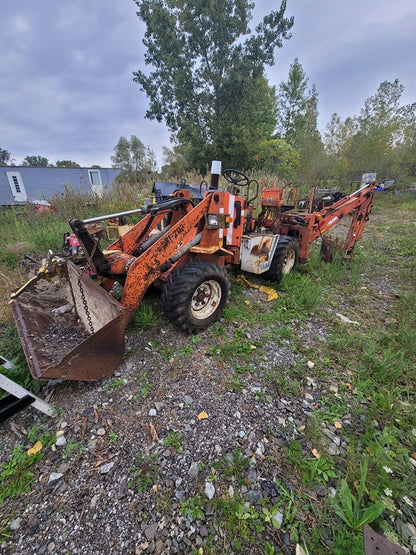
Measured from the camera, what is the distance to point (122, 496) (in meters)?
1.45

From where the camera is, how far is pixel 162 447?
1.71 meters

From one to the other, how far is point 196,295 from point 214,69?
19.0m

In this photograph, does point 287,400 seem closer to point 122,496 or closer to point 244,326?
point 244,326

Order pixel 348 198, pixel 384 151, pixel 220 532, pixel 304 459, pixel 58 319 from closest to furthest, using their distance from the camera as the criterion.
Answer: pixel 220 532
pixel 304 459
pixel 58 319
pixel 348 198
pixel 384 151

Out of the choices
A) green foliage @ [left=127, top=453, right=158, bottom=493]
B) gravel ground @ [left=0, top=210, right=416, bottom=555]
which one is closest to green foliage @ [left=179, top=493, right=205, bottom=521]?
gravel ground @ [left=0, top=210, right=416, bottom=555]

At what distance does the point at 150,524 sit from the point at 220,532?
0.39m

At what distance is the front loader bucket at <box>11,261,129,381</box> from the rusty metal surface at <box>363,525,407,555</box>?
1949 mm

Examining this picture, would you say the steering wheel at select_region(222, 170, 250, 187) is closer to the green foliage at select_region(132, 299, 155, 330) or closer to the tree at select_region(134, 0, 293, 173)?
the green foliage at select_region(132, 299, 155, 330)

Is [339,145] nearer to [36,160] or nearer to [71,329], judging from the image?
[71,329]

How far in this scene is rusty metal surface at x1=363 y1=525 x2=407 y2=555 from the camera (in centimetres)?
114

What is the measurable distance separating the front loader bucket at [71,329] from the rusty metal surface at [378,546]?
1949 millimetres

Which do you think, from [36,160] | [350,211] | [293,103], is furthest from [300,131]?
[36,160]

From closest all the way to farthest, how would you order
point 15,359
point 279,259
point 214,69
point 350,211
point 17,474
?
point 17,474
point 15,359
point 279,259
point 350,211
point 214,69

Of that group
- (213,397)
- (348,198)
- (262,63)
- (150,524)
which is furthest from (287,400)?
(262,63)
